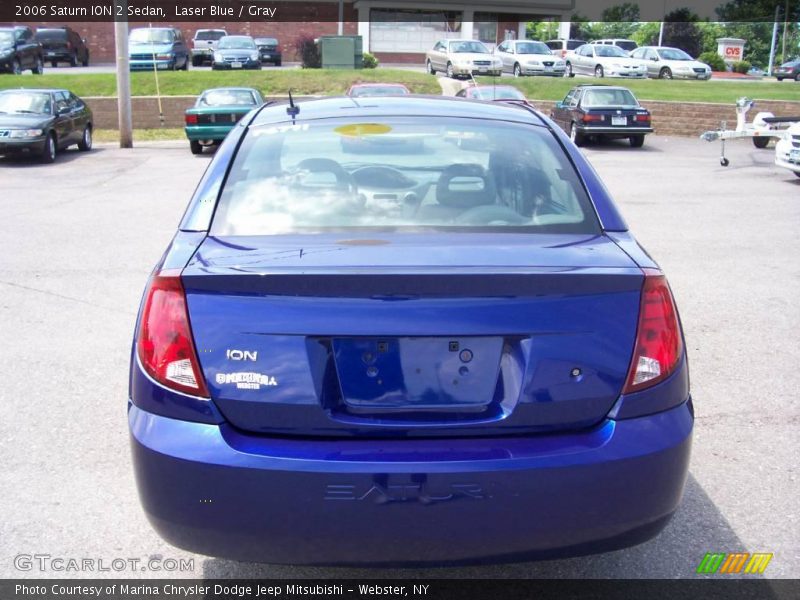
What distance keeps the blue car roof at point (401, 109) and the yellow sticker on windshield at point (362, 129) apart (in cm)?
11

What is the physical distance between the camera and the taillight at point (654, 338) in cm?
279

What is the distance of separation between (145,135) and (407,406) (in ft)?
85.5

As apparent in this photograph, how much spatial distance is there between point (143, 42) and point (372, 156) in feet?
119

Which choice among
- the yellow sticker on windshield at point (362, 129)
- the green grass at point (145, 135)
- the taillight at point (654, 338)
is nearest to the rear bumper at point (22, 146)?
the green grass at point (145, 135)

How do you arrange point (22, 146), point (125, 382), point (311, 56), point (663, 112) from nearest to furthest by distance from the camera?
point (125, 382) → point (22, 146) → point (663, 112) → point (311, 56)

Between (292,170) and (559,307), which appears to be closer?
(559,307)

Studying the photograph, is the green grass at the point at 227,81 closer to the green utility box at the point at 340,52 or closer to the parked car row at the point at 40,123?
the green utility box at the point at 340,52

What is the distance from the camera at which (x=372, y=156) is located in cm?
399

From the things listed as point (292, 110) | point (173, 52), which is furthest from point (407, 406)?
point (173, 52)

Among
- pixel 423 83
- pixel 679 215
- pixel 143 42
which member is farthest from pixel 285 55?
pixel 679 215

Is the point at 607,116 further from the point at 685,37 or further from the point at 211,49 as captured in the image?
the point at 685,37

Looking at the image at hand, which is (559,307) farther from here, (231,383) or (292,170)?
(292,170)

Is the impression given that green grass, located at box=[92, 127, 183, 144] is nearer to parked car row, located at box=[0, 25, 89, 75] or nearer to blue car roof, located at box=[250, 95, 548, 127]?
parked car row, located at box=[0, 25, 89, 75]

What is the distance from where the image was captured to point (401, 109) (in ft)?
13.5
